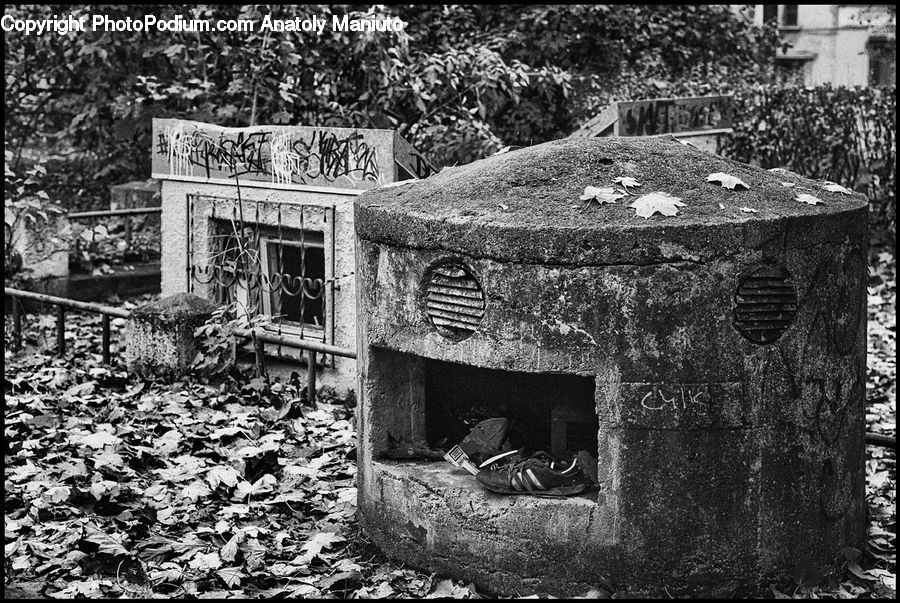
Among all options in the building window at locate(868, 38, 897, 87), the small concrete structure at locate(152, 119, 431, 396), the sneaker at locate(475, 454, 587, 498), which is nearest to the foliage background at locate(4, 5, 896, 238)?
the small concrete structure at locate(152, 119, 431, 396)

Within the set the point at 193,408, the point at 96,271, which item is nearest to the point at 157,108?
the point at 96,271

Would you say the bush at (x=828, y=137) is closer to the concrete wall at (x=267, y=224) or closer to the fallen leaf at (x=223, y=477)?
the concrete wall at (x=267, y=224)

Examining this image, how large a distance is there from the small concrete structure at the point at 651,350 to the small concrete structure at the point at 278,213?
2.91 meters

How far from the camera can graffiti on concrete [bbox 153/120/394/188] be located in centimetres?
817

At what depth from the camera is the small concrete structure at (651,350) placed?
185 inches

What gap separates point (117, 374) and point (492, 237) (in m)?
4.65

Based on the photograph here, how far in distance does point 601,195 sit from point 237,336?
13.5 ft

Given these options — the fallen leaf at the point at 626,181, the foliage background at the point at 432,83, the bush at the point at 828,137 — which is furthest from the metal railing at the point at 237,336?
the bush at the point at 828,137

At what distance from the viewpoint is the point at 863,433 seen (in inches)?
212

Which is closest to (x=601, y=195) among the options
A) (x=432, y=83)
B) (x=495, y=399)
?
(x=495, y=399)

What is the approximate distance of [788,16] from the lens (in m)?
30.4

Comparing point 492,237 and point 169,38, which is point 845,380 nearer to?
point 492,237

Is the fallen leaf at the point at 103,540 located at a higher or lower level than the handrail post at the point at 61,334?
lower

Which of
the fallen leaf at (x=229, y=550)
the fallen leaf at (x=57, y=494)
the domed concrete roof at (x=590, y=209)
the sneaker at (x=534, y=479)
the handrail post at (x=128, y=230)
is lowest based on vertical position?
the fallen leaf at (x=229, y=550)
